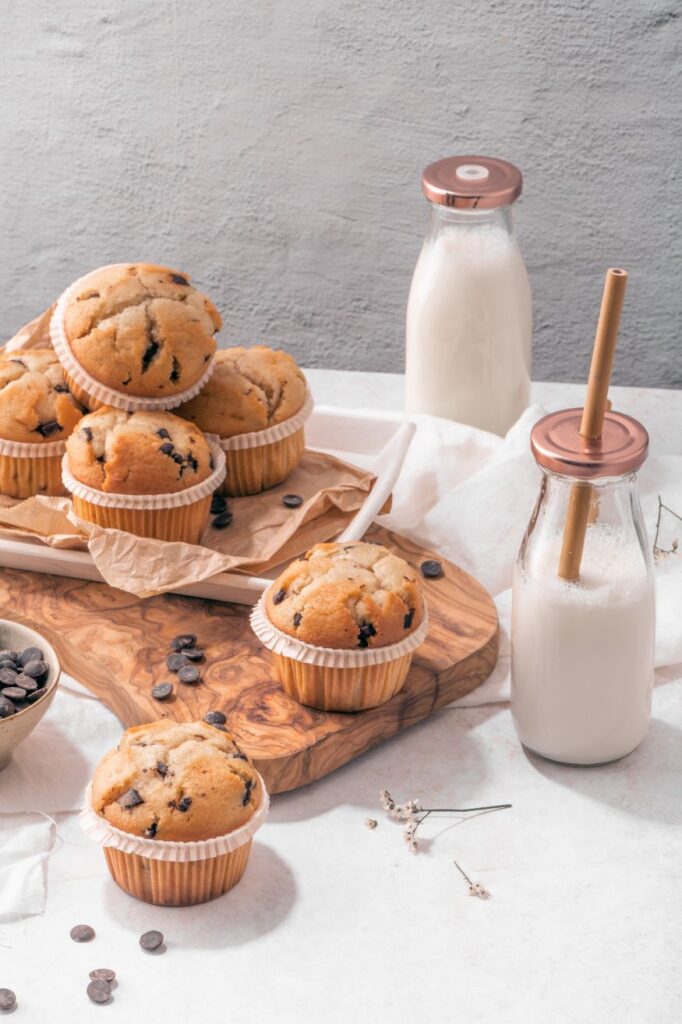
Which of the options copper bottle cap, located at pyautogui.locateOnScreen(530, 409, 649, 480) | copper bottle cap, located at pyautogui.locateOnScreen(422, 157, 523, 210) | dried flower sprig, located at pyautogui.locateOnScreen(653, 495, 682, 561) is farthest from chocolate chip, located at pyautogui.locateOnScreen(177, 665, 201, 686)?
copper bottle cap, located at pyautogui.locateOnScreen(422, 157, 523, 210)

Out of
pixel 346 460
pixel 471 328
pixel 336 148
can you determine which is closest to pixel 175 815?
pixel 346 460

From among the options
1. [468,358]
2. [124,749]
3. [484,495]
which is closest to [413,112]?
[468,358]

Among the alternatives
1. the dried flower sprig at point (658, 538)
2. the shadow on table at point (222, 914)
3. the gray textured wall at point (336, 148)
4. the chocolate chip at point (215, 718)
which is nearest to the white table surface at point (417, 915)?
the shadow on table at point (222, 914)

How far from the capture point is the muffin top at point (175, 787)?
4.00 feet

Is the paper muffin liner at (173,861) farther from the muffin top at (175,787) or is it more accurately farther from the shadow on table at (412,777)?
the shadow on table at (412,777)

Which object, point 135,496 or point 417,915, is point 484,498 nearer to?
point 135,496

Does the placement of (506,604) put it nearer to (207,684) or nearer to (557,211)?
(207,684)

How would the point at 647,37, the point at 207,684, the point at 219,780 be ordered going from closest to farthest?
the point at 219,780 → the point at 207,684 → the point at 647,37

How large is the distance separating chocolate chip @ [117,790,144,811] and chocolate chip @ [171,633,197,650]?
0.36 metres

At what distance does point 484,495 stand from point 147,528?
1.55 feet

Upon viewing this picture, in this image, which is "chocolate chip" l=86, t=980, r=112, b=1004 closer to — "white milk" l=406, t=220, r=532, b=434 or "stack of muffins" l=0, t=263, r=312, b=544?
"stack of muffins" l=0, t=263, r=312, b=544

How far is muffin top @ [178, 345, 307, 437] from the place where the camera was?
5.87ft

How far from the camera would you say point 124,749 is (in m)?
1.28

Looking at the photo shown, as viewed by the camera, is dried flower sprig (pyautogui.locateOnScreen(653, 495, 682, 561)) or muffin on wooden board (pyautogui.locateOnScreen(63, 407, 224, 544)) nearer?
muffin on wooden board (pyautogui.locateOnScreen(63, 407, 224, 544))
